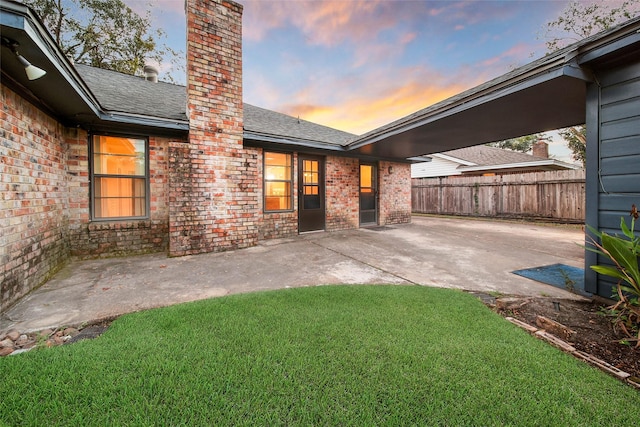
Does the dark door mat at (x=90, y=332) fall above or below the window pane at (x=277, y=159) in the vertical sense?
below

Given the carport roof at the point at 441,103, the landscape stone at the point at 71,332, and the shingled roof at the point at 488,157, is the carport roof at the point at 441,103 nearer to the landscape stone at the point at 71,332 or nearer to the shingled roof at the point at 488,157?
the landscape stone at the point at 71,332

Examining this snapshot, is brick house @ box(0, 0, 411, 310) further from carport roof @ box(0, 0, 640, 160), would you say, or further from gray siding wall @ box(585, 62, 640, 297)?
gray siding wall @ box(585, 62, 640, 297)

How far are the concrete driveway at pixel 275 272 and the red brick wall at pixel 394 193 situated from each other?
3.38 meters

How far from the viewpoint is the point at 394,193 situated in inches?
376

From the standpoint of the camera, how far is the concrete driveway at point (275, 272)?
105 inches

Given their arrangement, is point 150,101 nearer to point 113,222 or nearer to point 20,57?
point 113,222

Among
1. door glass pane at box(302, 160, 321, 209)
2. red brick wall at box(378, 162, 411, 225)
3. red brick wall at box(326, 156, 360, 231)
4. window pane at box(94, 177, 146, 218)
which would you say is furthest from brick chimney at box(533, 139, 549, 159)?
window pane at box(94, 177, 146, 218)

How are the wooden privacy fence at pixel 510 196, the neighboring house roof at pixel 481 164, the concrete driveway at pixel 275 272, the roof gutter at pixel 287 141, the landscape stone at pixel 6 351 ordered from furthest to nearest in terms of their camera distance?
the neighboring house roof at pixel 481 164 < the wooden privacy fence at pixel 510 196 < the roof gutter at pixel 287 141 < the concrete driveway at pixel 275 272 < the landscape stone at pixel 6 351

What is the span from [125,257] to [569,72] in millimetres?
7008

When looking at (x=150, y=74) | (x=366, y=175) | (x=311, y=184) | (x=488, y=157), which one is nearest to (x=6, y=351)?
(x=311, y=184)

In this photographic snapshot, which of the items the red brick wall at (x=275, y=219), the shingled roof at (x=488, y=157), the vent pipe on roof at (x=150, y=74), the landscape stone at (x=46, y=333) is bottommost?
the landscape stone at (x=46, y=333)

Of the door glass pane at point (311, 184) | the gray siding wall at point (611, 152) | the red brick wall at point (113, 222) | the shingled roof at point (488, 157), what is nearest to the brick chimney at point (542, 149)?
the shingled roof at point (488, 157)

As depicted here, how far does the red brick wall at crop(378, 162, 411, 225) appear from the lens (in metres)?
9.19

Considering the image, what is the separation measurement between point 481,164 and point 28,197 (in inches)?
669
